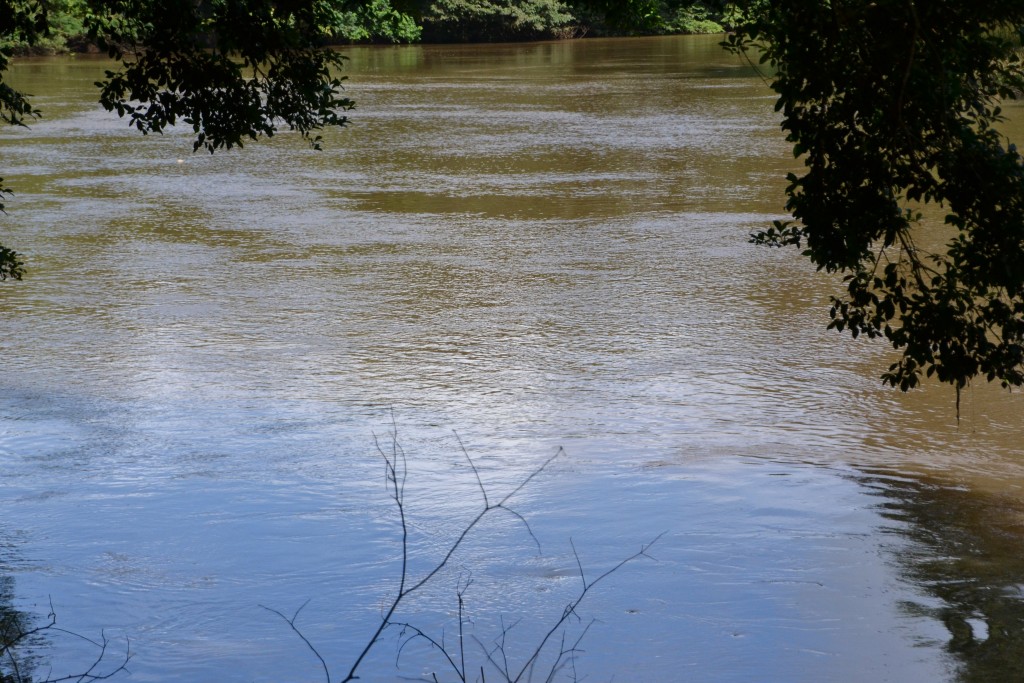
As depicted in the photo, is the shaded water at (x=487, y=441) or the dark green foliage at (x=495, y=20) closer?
the shaded water at (x=487, y=441)

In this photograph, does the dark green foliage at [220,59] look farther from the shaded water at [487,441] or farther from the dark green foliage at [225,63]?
the shaded water at [487,441]

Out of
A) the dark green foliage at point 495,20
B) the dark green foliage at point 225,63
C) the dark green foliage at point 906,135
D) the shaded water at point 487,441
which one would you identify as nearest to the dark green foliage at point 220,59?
the dark green foliage at point 225,63

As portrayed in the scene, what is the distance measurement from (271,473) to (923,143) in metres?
3.76

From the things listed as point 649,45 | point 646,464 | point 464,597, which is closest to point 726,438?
point 646,464

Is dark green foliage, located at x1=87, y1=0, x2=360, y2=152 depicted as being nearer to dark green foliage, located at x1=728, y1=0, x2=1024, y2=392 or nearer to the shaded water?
the shaded water

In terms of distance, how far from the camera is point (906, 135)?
4254mm

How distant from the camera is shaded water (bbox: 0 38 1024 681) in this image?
520 centimetres

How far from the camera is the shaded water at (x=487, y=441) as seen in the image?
5.20 meters

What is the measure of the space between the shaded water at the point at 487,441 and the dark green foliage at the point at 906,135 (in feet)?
4.76

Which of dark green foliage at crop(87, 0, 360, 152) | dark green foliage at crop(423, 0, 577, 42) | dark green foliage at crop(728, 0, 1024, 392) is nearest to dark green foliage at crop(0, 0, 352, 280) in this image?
dark green foliage at crop(87, 0, 360, 152)

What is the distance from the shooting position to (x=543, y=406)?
7.63 m

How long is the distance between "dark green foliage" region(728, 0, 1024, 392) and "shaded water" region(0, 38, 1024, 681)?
145 centimetres

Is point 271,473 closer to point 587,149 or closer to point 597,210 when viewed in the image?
point 597,210

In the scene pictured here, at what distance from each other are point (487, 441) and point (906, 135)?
11.1 ft
